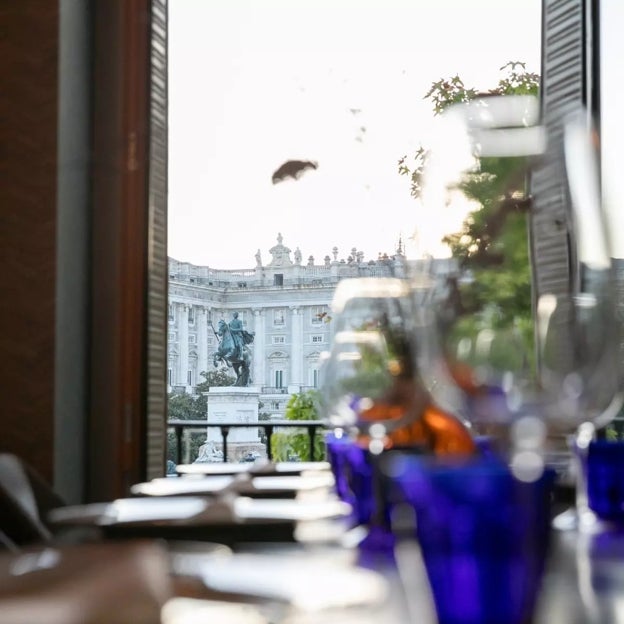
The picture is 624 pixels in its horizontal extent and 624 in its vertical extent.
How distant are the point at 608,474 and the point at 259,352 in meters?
9.47

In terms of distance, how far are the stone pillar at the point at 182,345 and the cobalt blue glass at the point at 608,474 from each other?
847 cm

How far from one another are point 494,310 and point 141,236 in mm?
3437

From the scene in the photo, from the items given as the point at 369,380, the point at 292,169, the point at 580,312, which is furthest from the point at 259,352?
the point at 580,312

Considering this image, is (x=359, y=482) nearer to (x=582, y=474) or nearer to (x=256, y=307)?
(x=582, y=474)

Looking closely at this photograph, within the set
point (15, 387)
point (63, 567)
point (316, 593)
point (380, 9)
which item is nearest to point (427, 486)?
point (316, 593)

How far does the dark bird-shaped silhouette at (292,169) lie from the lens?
1357 millimetres

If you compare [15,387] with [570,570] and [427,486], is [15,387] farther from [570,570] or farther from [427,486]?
[427,486]

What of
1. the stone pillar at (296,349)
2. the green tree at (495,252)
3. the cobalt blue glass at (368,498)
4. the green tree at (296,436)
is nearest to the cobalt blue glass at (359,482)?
the cobalt blue glass at (368,498)

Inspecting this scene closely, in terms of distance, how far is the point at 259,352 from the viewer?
10.6 metres

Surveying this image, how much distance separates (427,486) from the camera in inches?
19.9

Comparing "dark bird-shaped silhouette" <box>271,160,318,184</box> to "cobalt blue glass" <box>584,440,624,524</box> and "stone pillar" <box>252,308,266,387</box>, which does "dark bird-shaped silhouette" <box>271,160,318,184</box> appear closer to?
"cobalt blue glass" <box>584,440,624,524</box>

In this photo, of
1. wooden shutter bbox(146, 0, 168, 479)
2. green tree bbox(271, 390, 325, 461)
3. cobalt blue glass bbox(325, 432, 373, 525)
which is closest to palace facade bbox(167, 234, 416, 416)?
green tree bbox(271, 390, 325, 461)

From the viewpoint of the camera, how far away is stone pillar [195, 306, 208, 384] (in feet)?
32.2

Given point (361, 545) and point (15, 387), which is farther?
point (15, 387)
